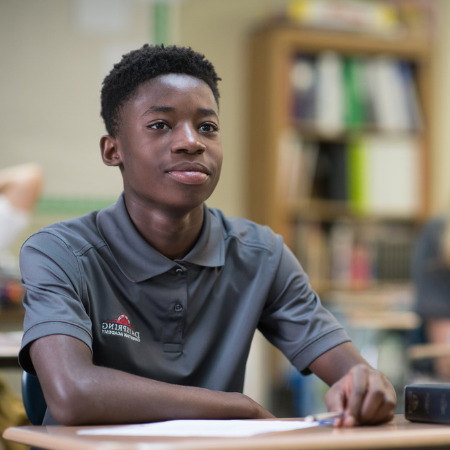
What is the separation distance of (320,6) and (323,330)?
283 centimetres

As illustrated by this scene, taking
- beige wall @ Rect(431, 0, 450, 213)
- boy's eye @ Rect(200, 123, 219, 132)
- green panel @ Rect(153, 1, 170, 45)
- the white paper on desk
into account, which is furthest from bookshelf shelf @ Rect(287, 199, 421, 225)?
the white paper on desk

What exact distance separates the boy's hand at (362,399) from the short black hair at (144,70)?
Answer: 0.62 meters

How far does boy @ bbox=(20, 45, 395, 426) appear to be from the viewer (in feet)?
3.80

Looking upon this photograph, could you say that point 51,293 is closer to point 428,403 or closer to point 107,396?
point 107,396

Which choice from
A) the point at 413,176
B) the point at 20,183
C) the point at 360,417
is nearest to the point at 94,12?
the point at 20,183

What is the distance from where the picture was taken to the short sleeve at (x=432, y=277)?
245 cm

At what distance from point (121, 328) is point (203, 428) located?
1.29 ft

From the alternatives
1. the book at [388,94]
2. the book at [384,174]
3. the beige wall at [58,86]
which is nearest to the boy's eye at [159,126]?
the beige wall at [58,86]

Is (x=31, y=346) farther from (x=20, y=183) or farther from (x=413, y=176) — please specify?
(x=413, y=176)

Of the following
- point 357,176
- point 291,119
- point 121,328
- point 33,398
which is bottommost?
point 33,398

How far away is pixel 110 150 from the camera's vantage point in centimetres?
133

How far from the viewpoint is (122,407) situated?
924mm

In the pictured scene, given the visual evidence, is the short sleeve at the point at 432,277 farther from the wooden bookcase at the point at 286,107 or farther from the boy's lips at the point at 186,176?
the boy's lips at the point at 186,176

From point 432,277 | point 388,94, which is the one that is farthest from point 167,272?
point 388,94
